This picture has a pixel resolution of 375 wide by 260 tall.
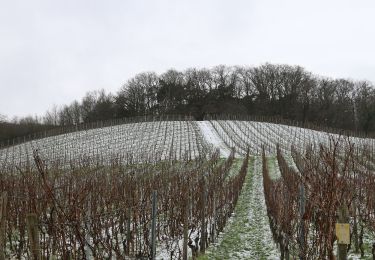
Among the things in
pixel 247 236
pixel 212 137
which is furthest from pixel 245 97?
pixel 247 236

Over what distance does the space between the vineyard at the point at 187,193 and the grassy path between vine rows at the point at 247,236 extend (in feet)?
0.10

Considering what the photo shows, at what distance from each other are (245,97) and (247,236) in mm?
63558

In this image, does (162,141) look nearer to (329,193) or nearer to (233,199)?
(233,199)

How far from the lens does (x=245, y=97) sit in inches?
2842

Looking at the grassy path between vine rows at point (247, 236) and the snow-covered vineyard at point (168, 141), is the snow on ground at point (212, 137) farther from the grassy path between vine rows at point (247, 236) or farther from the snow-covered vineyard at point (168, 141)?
the grassy path between vine rows at point (247, 236)

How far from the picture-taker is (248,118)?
56.1 m

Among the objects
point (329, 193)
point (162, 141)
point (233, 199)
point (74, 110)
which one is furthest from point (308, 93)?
point (329, 193)

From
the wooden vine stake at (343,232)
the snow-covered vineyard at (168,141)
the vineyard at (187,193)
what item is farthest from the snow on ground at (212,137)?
the wooden vine stake at (343,232)

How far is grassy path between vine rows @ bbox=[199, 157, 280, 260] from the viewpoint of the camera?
8.18m

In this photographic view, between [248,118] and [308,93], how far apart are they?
1900 centimetres

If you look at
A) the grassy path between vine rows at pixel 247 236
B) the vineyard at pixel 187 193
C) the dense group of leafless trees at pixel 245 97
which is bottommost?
the grassy path between vine rows at pixel 247 236

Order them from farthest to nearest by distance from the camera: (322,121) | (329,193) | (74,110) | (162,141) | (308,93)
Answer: (74,110) → (308,93) → (322,121) → (162,141) → (329,193)

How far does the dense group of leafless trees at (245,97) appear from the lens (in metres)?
64.8

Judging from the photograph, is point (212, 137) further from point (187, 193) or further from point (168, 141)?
point (187, 193)
